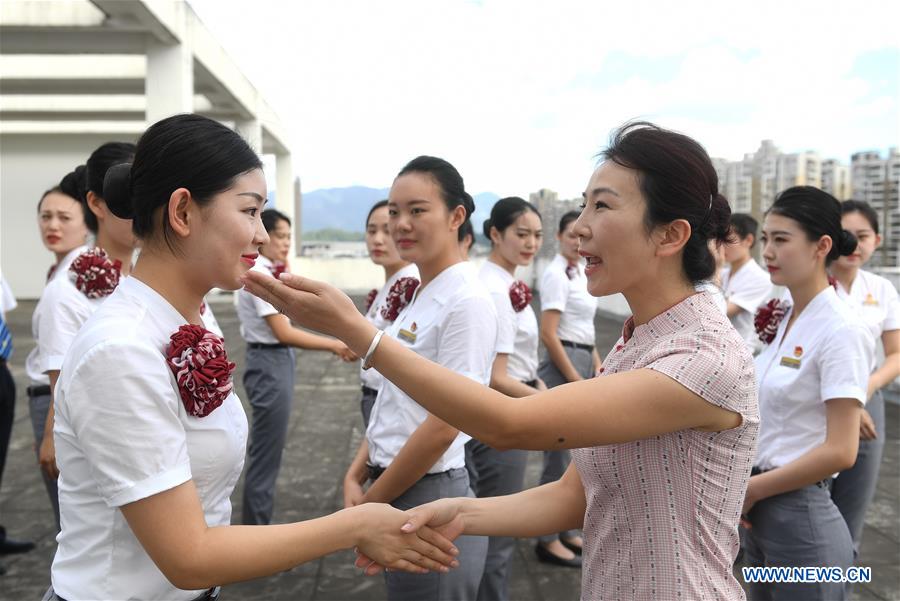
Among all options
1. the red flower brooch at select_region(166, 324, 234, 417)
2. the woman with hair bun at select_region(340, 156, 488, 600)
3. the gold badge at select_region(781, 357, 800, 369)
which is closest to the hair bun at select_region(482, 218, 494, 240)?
the woman with hair bun at select_region(340, 156, 488, 600)

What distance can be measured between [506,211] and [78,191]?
2.51 m

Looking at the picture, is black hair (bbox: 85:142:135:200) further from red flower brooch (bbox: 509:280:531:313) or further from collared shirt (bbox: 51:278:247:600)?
red flower brooch (bbox: 509:280:531:313)

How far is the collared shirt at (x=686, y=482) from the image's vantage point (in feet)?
4.55

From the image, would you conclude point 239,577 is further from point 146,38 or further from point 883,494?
point 146,38

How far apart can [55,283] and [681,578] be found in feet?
8.91

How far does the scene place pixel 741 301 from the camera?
5105 millimetres

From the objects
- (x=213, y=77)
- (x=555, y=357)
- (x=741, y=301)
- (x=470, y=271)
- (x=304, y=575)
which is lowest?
(x=304, y=575)

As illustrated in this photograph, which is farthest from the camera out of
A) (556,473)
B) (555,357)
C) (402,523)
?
(555,357)

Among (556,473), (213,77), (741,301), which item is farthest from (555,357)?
(213,77)

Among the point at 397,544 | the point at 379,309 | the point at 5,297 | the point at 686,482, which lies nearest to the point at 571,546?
the point at 379,309

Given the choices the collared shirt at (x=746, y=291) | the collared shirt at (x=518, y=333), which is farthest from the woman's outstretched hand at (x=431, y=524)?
the collared shirt at (x=746, y=291)

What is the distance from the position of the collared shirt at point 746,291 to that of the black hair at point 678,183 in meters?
3.85

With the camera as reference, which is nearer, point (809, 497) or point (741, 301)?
point (809, 497)

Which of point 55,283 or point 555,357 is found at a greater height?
point 55,283
